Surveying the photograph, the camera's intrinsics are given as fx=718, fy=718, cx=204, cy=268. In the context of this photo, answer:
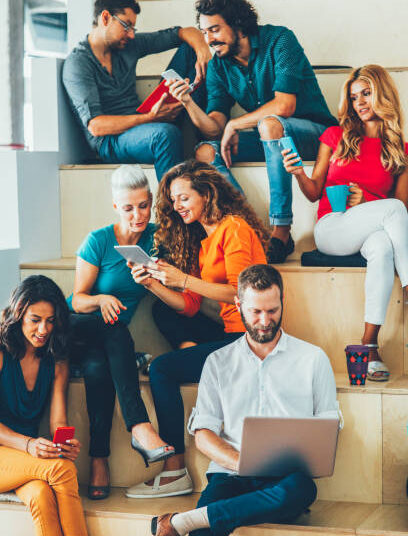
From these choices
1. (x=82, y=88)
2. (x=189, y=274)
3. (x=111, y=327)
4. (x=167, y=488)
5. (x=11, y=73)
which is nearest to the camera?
(x=11, y=73)

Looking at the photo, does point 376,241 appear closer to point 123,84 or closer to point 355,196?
point 355,196

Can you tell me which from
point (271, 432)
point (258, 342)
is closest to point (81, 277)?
point (258, 342)

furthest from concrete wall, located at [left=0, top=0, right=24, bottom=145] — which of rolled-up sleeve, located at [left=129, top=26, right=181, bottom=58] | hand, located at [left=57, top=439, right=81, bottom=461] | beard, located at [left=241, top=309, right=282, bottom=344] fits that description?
rolled-up sleeve, located at [left=129, top=26, right=181, bottom=58]

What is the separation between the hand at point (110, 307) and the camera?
243 cm

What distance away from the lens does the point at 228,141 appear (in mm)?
2975

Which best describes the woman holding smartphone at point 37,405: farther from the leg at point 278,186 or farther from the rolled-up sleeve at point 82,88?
the rolled-up sleeve at point 82,88

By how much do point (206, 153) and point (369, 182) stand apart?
688mm

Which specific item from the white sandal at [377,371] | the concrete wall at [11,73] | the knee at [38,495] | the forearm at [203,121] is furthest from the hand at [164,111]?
the concrete wall at [11,73]

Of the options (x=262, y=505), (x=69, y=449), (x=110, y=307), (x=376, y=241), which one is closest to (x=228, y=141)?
(x=376, y=241)

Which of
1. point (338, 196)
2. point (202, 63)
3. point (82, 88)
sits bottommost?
point (338, 196)

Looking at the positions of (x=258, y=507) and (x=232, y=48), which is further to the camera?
(x=232, y=48)

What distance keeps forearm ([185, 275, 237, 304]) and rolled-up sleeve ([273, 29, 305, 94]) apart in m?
0.99

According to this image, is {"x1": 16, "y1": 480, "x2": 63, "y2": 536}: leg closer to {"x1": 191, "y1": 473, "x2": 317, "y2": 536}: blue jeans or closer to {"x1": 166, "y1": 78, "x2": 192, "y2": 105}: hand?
{"x1": 191, "y1": 473, "x2": 317, "y2": 536}: blue jeans

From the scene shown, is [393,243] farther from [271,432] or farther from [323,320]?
[271,432]
